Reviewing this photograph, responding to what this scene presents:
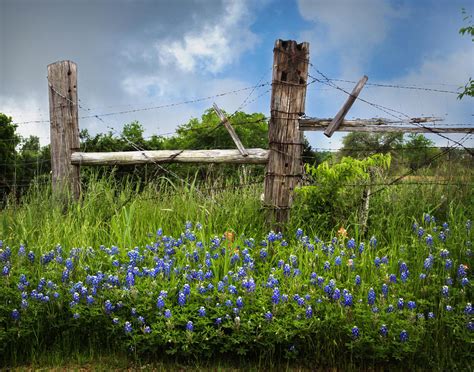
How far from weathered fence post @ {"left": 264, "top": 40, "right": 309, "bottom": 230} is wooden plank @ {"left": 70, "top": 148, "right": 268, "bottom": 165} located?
0.74 ft

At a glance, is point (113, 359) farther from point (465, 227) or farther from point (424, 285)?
point (465, 227)

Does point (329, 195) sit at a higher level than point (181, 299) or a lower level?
higher

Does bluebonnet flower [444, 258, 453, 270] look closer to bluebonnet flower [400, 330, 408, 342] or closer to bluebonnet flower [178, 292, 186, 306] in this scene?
bluebonnet flower [400, 330, 408, 342]

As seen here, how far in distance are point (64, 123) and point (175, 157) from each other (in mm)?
2109

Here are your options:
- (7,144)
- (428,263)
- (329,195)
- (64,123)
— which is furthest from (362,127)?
(7,144)

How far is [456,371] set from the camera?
4.63 metres

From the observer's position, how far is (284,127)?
6652 millimetres

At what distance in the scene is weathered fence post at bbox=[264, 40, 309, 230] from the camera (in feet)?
21.8

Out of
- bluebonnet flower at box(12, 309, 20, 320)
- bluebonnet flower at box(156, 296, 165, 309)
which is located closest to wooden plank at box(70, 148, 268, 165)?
bluebonnet flower at box(156, 296, 165, 309)

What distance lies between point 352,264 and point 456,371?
1.29 metres

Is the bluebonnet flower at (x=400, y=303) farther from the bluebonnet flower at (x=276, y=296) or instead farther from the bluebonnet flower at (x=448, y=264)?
the bluebonnet flower at (x=276, y=296)

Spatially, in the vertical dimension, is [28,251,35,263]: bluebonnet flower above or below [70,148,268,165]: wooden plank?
below

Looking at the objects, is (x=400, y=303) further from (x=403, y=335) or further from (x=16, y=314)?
(x=16, y=314)

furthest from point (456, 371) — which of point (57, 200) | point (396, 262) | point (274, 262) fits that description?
point (57, 200)
